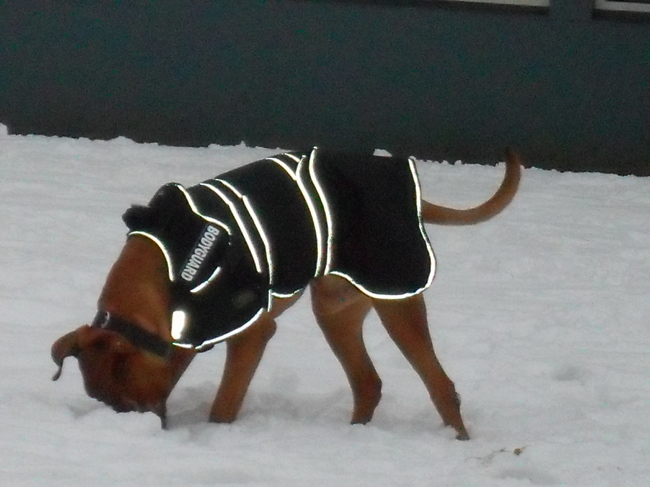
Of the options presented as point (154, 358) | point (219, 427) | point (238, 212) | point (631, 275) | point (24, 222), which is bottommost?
point (24, 222)

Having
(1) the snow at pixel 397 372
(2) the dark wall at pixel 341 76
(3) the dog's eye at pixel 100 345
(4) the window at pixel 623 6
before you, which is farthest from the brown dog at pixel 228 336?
(4) the window at pixel 623 6

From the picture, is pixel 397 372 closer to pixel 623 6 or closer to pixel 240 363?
pixel 240 363

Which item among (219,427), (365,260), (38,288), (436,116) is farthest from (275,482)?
(436,116)

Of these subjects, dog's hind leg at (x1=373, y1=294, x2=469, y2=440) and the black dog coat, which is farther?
dog's hind leg at (x1=373, y1=294, x2=469, y2=440)

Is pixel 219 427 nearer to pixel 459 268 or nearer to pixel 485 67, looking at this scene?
pixel 459 268

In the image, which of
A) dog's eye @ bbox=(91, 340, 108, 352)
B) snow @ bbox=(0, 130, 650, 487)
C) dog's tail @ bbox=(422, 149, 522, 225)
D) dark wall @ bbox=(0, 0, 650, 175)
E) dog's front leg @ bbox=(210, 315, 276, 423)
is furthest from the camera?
dark wall @ bbox=(0, 0, 650, 175)

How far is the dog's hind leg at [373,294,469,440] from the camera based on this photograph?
3.43 m

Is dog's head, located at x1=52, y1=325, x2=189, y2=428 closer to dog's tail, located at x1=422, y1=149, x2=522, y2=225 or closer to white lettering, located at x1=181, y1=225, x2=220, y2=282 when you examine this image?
white lettering, located at x1=181, y1=225, x2=220, y2=282

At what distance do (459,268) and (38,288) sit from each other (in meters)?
2.33

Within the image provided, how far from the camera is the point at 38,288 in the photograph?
5.02 metres

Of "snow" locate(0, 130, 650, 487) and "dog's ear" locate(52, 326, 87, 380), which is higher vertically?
"dog's ear" locate(52, 326, 87, 380)

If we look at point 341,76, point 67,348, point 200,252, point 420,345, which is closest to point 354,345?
point 420,345

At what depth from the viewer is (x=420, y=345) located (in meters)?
3.46

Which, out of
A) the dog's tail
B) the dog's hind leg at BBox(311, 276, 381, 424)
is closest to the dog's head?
the dog's hind leg at BBox(311, 276, 381, 424)
